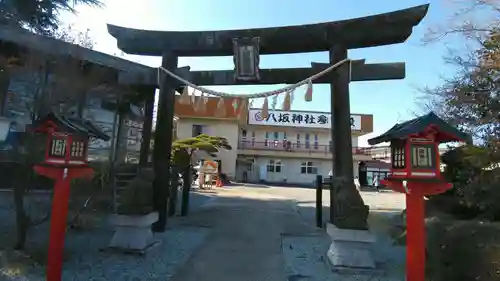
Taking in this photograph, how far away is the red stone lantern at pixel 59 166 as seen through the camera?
4.94m

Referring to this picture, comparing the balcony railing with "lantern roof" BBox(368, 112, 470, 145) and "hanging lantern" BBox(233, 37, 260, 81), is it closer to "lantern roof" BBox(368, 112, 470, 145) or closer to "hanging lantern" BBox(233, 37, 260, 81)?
"hanging lantern" BBox(233, 37, 260, 81)

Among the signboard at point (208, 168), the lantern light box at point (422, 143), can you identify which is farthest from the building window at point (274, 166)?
the lantern light box at point (422, 143)

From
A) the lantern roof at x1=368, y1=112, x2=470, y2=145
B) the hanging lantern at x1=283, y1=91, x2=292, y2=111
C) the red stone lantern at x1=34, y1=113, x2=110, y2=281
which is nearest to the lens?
the lantern roof at x1=368, y1=112, x2=470, y2=145

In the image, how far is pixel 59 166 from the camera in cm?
502

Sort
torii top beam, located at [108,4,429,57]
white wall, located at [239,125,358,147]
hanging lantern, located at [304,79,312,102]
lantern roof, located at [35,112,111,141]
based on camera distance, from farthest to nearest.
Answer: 1. white wall, located at [239,125,358,147]
2. hanging lantern, located at [304,79,312,102]
3. torii top beam, located at [108,4,429,57]
4. lantern roof, located at [35,112,111,141]

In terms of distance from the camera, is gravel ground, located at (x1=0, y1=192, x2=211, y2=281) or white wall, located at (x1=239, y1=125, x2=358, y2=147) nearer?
gravel ground, located at (x1=0, y1=192, x2=211, y2=281)

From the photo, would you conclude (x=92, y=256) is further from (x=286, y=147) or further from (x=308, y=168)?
(x=308, y=168)

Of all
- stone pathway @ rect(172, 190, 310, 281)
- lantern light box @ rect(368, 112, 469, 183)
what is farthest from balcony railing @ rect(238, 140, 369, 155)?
lantern light box @ rect(368, 112, 469, 183)

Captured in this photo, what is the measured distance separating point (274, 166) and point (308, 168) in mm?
3604

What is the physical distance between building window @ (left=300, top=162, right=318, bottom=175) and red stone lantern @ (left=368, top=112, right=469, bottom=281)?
36302mm

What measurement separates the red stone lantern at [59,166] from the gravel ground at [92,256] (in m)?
0.74

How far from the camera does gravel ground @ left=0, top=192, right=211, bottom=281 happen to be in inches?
220

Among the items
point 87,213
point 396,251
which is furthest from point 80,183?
point 396,251

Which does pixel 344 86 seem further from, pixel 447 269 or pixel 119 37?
pixel 119 37
